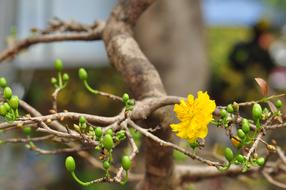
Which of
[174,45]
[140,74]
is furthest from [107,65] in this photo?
[140,74]

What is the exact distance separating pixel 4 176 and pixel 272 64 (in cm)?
242

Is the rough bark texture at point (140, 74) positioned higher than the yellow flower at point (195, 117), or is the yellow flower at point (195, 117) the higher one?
the yellow flower at point (195, 117)

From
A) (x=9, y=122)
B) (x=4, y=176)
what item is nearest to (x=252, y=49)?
(x=4, y=176)

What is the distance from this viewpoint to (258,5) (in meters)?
11.1

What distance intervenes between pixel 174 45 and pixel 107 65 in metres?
1.67

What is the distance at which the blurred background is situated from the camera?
287cm

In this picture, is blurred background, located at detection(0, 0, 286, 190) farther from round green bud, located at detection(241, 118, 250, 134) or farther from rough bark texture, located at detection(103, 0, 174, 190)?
round green bud, located at detection(241, 118, 250, 134)

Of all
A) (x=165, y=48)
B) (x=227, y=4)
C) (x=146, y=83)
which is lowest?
(x=227, y=4)

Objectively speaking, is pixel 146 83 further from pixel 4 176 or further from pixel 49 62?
pixel 49 62

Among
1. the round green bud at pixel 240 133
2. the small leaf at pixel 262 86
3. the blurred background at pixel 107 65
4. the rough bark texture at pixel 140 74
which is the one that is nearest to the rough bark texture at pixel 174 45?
the blurred background at pixel 107 65

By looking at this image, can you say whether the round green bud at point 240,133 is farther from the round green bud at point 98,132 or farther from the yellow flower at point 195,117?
the round green bud at point 98,132

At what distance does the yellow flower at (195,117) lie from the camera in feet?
2.50

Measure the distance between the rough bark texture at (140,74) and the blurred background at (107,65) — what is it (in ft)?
3.89

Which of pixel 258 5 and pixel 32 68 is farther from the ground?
pixel 32 68
